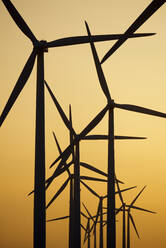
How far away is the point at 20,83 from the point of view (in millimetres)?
30156

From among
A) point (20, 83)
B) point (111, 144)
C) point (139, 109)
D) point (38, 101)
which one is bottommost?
point (111, 144)

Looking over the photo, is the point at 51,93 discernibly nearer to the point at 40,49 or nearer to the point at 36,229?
the point at 40,49

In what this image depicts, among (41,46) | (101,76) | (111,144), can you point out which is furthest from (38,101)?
(101,76)

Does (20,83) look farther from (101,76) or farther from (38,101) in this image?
(101,76)

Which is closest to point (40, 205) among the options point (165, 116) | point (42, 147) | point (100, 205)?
point (42, 147)

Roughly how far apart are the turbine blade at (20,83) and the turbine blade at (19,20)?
1.17m

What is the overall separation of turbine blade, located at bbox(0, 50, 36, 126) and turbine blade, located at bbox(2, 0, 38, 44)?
117 cm

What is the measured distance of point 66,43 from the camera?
31141mm

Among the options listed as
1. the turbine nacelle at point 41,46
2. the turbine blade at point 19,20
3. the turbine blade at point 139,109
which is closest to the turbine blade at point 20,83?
the turbine nacelle at point 41,46

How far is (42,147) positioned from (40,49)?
6635 mm

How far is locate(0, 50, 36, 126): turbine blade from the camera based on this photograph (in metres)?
29.4

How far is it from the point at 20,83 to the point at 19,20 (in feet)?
13.2

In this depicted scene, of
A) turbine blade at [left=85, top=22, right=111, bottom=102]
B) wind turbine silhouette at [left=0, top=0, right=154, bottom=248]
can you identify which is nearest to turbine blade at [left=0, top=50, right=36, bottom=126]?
wind turbine silhouette at [left=0, top=0, right=154, bottom=248]

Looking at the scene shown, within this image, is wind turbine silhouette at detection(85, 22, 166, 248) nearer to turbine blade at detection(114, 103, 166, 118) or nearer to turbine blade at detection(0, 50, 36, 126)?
turbine blade at detection(114, 103, 166, 118)
